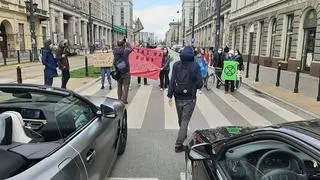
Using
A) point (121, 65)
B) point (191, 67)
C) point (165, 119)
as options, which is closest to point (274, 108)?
point (165, 119)

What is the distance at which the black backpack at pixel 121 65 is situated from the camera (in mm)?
10094

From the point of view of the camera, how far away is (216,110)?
977 centimetres

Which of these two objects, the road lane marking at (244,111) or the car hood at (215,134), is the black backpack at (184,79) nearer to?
the car hood at (215,134)

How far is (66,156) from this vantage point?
271 cm

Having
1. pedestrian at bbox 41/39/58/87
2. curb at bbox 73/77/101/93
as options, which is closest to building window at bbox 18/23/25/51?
curb at bbox 73/77/101/93

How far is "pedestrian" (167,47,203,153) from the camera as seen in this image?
5805 mm

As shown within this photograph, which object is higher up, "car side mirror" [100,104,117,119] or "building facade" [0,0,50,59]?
"building facade" [0,0,50,59]

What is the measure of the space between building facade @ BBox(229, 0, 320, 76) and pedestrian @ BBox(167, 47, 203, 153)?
15.7 m

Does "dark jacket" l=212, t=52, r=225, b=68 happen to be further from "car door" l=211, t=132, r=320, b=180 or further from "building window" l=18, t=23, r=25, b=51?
"building window" l=18, t=23, r=25, b=51

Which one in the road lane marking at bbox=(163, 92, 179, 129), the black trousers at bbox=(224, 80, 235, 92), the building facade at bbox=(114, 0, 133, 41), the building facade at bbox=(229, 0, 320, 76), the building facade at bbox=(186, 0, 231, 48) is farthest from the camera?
the building facade at bbox=(114, 0, 133, 41)

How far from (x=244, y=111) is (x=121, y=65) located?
3.71 metres

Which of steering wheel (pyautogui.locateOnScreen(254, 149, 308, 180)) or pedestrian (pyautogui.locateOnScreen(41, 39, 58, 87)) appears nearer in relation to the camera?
steering wheel (pyautogui.locateOnScreen(254, 149, 308, 180))

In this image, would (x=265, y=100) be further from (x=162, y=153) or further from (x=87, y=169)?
(x=87, y=169)

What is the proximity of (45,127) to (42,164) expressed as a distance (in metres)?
1.15
